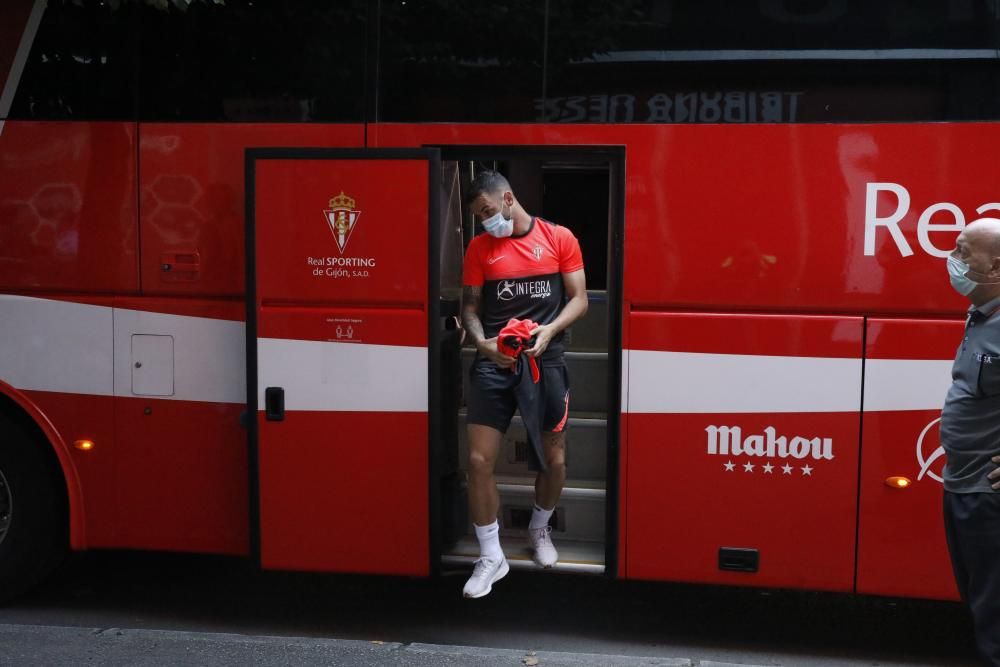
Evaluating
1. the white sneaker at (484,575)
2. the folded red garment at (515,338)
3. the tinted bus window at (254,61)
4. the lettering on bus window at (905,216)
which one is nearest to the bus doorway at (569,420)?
the white sneaker at (484,575)

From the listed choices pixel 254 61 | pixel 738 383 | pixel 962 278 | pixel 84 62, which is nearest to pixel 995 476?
pixel 962 278

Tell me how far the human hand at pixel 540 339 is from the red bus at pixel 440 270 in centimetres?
29

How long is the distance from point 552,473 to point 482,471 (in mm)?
345

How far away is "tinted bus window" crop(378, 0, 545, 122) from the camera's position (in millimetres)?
4539

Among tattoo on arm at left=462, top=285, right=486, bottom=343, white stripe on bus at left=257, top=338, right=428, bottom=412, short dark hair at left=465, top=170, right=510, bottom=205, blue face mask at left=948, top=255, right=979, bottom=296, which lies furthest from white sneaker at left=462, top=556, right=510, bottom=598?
blue face mask at left=948, top=255, right=979, bottom=296

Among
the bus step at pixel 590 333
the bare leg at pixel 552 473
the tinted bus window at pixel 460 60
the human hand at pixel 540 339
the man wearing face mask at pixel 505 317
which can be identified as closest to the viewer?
the tinted bus window at pixel 460 60

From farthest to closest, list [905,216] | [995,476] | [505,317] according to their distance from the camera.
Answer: [505,317], [905,216], [995,476]

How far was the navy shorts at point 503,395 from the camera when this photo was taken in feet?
15.6

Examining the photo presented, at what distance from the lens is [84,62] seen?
485 centimetres

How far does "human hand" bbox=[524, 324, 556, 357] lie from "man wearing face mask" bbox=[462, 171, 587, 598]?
0.02 m

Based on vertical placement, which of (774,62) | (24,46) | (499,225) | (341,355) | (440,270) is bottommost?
(341,355)

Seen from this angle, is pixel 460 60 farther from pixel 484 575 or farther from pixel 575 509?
pixel 484 575

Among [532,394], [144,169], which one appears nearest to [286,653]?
[532,394]

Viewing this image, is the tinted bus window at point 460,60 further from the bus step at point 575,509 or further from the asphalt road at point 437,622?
the asphalt road at point 437,622
